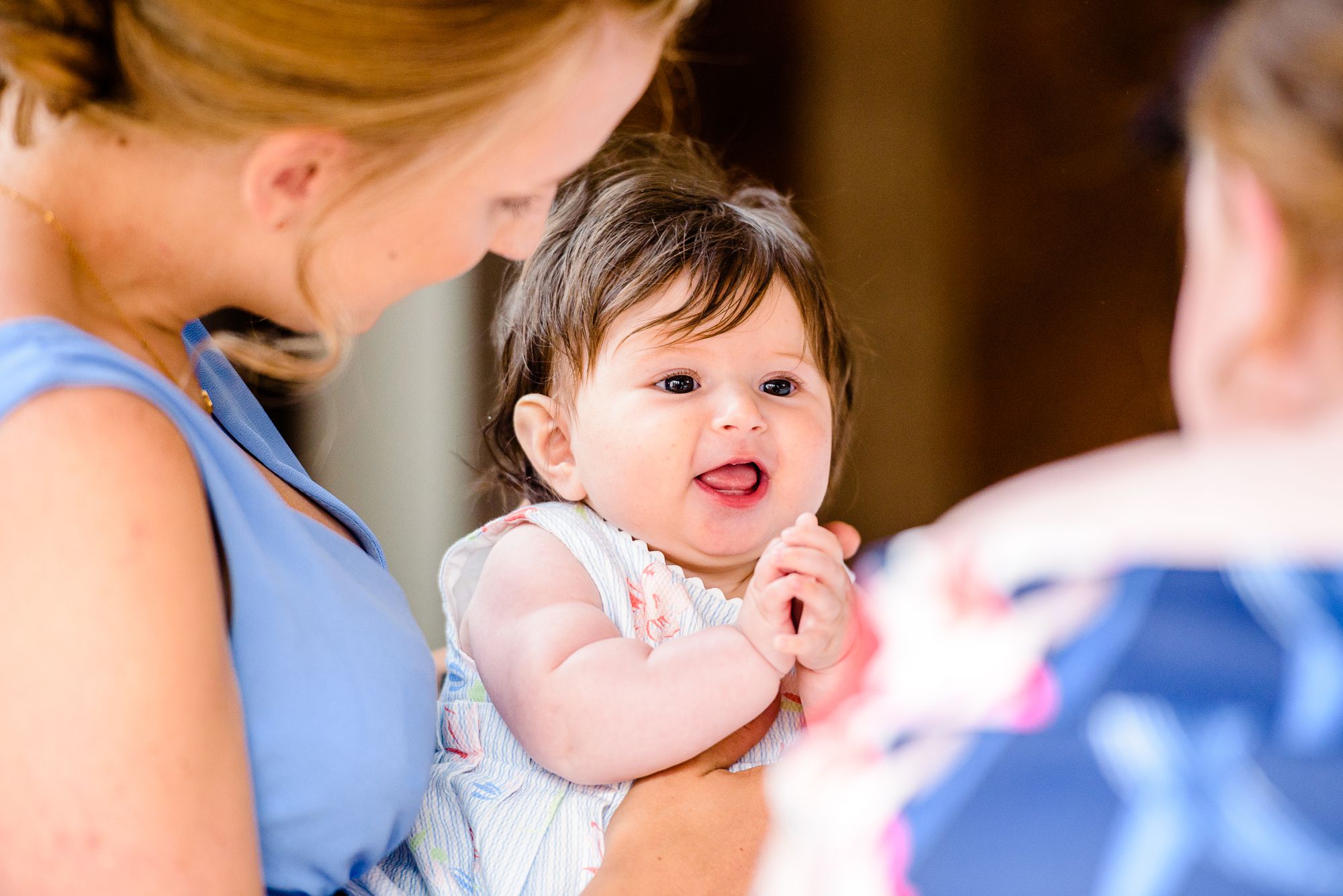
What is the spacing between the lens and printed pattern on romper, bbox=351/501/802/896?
1.03 m

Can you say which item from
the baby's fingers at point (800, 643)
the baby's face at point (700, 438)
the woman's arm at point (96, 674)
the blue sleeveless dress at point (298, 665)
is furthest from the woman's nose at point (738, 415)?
the woman's arm at point (96, 674)

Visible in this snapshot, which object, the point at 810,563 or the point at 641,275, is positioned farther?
the point at 641,275

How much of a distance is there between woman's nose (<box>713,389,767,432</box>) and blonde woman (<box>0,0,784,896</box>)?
1.06ft

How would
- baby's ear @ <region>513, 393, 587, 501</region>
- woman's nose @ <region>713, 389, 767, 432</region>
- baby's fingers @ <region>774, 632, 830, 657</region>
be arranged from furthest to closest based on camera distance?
baby's ear @ <region>513, 393, 587, 501</region>
woman's nose @ <region>713, 389, 767, 432</region>
baby's fingers @ <region>774, 632, 830, 657</region>

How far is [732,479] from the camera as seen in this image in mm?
1250

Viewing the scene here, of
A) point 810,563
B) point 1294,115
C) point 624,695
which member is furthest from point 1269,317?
point 624,695

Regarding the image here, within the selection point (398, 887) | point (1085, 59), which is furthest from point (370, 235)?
point (1085, 59)

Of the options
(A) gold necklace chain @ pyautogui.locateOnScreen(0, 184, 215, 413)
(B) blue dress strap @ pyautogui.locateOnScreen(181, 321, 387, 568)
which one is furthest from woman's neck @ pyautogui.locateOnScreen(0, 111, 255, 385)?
(B) blue dress strap @ pyautogui.locateOnScreen(181, 321, 387, 568)

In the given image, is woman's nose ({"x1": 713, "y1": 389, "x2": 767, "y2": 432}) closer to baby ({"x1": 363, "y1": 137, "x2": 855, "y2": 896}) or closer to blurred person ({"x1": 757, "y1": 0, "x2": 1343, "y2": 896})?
baby ({"x1": 363, "y1": 137, "x2": 855, "y2": 896})

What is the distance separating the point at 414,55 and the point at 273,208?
143 mm

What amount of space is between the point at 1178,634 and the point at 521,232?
0.59m

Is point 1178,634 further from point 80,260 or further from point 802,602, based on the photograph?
point 80,260

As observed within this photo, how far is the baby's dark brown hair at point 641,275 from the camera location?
4.17 feet

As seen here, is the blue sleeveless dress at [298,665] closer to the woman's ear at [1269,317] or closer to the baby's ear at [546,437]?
the baby's ear at [546,437]
